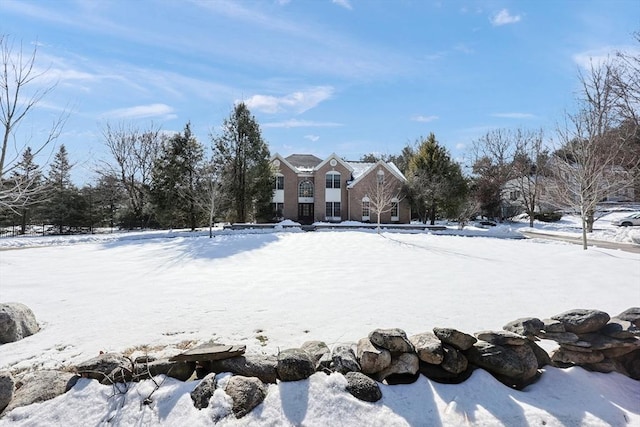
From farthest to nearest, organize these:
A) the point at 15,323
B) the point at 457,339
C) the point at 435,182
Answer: the point at 435,182 → the point at 15,323 → the point at 457,339

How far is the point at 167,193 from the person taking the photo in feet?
82.8

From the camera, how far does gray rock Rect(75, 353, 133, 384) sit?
12.2ft

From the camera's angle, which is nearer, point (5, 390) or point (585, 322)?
point (5, 390)

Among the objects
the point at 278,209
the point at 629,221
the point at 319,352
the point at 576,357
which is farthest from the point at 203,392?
the point at 629,221

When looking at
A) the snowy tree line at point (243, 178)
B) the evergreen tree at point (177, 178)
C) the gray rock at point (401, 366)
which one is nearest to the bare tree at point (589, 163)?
the snowy tree line at point (243, 178)

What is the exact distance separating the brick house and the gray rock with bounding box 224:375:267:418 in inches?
1067

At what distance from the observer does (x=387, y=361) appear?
4.02 meters

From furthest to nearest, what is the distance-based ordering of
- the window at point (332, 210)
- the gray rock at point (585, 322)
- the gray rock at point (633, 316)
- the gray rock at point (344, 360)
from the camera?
the window at point (332, 210)
the gray rock at point (633, 316)
the gray rock at point (585, 322)
the gray rock at point (344, 360)

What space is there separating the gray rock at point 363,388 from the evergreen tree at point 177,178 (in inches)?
920

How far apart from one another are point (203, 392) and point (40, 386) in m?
1.80

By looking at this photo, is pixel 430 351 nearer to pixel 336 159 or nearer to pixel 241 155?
pixel 241 155

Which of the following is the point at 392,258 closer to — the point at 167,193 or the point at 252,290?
A: the point at 252,290

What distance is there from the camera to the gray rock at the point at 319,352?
13.3ft

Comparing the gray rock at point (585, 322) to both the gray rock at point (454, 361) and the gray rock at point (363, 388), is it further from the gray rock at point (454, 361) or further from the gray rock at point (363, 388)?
the gray rock at point (363, 388)
